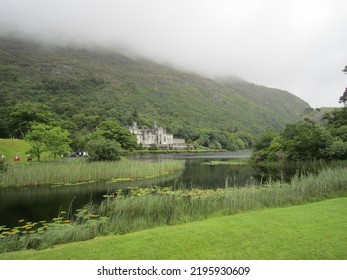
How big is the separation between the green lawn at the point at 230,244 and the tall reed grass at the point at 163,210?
2.13 meters

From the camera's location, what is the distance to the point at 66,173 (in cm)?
2161

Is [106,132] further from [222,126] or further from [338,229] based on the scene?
[222,126]

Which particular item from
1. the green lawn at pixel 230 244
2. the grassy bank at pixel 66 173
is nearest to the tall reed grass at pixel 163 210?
the green lawn at pixel 230 244

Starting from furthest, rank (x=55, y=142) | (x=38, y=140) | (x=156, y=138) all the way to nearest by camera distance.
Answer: (x=156, y=138), (x=55, y=142), (x=38, y=140)

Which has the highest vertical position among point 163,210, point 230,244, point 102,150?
point 102,150

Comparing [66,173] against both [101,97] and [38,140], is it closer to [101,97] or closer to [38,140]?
[38,140]

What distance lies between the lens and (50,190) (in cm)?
1834

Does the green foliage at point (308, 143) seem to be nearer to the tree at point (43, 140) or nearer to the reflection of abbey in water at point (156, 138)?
the tree at point (43, 140)

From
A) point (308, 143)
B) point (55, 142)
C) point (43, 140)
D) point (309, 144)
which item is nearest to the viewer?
point (43, 140)

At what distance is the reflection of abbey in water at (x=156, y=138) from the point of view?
109m

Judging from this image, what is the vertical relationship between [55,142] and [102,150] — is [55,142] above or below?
above

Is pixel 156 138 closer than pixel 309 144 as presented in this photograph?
No

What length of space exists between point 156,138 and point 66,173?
93.8 metres

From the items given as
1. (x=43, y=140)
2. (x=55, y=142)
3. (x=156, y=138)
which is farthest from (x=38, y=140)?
(x=156, y=138)
